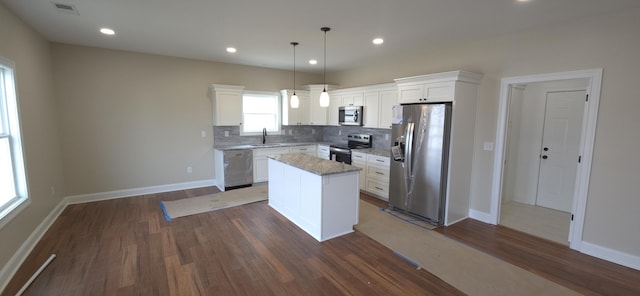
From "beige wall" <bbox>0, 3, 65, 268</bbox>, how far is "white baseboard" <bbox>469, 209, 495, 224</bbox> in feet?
17.7

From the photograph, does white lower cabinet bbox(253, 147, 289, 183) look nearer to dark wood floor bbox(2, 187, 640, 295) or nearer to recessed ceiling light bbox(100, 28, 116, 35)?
dark wood floor bbox(2, 187, 640, 295)

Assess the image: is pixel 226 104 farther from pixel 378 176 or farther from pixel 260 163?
pixel 378 176

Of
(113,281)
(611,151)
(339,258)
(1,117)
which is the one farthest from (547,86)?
(1,117)

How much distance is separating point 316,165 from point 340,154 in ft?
6.77

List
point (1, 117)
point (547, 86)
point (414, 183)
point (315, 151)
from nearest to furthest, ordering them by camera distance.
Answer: point (1, 117), point (414, 183), point (547, 86), point (315, 151)

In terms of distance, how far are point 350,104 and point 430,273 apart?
3782mm

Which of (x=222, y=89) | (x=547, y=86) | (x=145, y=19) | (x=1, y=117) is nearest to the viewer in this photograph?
(x=1, y=117)

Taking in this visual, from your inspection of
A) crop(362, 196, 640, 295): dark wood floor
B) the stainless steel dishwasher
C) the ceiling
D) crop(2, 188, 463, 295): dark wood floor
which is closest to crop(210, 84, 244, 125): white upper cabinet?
the stainless steel dishwasher

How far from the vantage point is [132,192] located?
4996 mm

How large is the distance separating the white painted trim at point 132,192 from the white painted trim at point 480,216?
16.0 feet

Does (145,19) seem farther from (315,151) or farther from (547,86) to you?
(547,86)

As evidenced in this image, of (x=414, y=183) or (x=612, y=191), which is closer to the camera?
(x=612, y=191)

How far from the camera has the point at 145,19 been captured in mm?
3180

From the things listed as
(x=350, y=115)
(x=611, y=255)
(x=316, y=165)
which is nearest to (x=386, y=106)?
(x=350, y=115)
